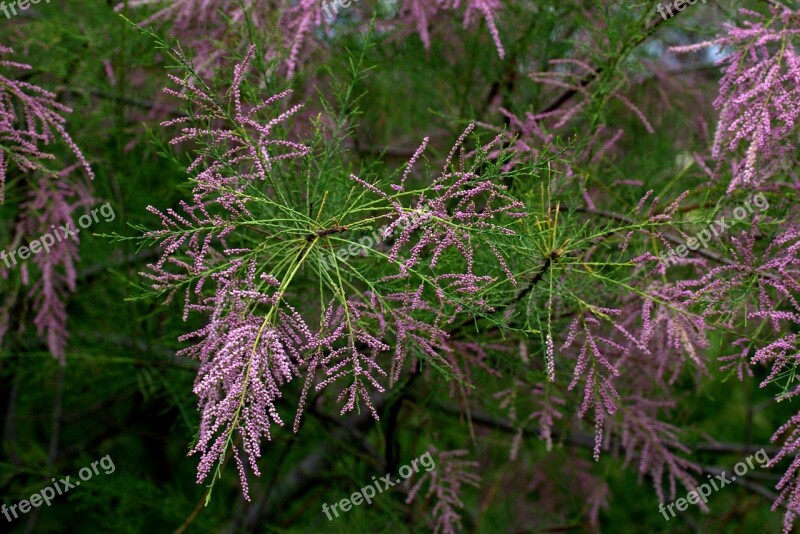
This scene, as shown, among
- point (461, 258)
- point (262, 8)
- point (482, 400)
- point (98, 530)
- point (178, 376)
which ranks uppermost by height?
point (262, 8)

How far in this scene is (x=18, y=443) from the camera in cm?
379

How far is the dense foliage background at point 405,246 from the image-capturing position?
4.91 ft

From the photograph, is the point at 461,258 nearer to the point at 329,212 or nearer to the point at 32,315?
the point at 329,212

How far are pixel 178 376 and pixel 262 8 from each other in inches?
48.0

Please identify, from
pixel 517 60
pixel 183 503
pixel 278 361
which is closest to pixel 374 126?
pixel 517 60

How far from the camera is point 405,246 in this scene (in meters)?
2.00

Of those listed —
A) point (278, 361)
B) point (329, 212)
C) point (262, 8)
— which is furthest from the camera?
point (262, 8)

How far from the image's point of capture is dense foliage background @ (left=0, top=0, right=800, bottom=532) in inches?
59.0
